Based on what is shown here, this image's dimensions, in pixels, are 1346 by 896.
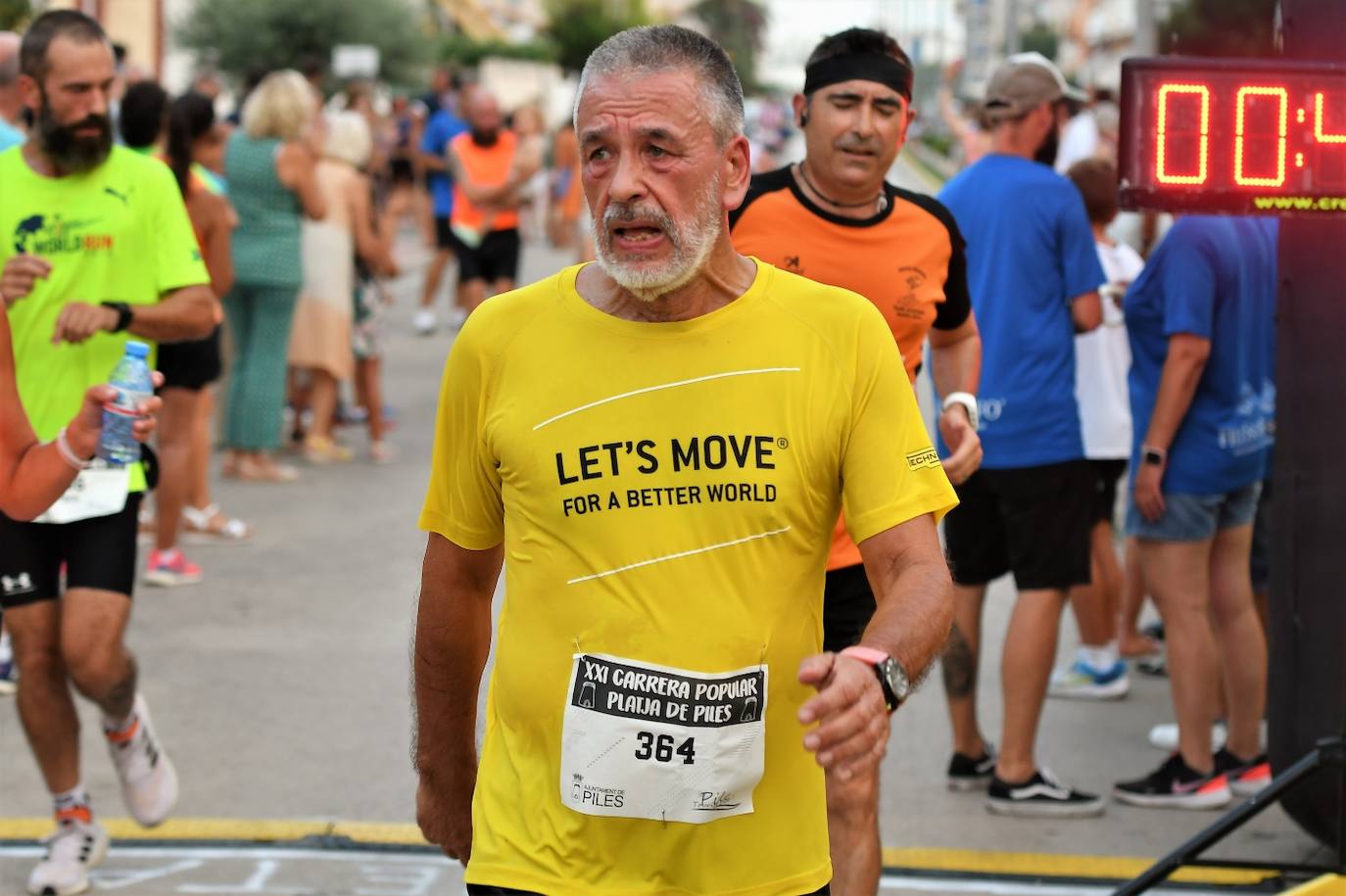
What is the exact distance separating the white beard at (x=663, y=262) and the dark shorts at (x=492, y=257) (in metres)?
12.2

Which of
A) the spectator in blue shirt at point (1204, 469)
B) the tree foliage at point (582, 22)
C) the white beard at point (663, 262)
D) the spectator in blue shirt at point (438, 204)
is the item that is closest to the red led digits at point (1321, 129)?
the spectator in blue shirt at point (1204, 469)

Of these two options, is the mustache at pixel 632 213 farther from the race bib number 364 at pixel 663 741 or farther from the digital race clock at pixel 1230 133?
the digital race clock at pixel 1230 133

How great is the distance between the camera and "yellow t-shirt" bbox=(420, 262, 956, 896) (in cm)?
289

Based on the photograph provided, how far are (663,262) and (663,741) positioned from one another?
68 centimetres

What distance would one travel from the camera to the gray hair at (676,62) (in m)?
2.95

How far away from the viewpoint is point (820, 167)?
185 inches

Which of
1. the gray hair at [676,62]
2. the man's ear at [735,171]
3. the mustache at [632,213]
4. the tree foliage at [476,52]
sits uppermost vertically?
the tree foliage at [476,52]

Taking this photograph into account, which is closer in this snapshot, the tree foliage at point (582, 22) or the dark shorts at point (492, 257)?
the dark shorts at point (492, 257)

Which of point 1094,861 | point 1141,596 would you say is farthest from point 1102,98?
point 1094,861

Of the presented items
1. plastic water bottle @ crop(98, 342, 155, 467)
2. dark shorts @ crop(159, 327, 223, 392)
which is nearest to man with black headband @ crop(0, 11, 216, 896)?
plastic water bottle @ crop(98, 342, 155, 467)

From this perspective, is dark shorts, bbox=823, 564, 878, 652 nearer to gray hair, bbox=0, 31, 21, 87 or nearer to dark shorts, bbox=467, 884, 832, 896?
dark shorts, bbox=467, 884, 832, 896

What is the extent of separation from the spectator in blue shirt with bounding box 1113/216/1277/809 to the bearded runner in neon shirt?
3223 mm

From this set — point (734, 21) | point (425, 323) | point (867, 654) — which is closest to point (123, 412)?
point (867, 654)

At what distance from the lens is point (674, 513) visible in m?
2.89
